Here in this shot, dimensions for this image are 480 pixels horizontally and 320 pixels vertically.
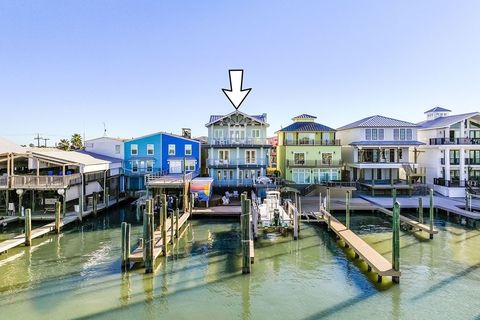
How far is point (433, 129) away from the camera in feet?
140

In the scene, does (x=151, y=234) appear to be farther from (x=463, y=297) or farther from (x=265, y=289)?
(x=463, y=297)

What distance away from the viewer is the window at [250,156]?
39.8 m

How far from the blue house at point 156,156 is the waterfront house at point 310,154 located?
35.6 feet

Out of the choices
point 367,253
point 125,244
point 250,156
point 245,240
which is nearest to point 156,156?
point 250,156

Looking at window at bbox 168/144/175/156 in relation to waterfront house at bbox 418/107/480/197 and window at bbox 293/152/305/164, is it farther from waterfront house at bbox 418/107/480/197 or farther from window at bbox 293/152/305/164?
waterfront house at bbox 418/107/480/197

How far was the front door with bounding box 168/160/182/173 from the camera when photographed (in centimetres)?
4091

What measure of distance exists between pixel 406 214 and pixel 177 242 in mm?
20840

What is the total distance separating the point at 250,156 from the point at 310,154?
7152 mm

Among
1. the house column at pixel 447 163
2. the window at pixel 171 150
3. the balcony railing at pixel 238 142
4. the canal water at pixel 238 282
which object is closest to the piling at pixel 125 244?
the canal water at pixel 238 282

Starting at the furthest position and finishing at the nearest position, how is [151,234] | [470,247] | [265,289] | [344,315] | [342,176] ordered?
[342,176] → [470,247] → [151,234] → [265,289] → [344,315]

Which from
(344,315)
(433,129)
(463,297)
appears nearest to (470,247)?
(463,297)

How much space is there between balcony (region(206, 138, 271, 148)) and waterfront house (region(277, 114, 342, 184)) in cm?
351

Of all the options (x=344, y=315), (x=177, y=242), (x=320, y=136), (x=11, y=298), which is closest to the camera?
(x=344, y=315)

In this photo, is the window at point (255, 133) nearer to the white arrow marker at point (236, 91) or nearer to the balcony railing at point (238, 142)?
the balcony railing at point (238, 142)
